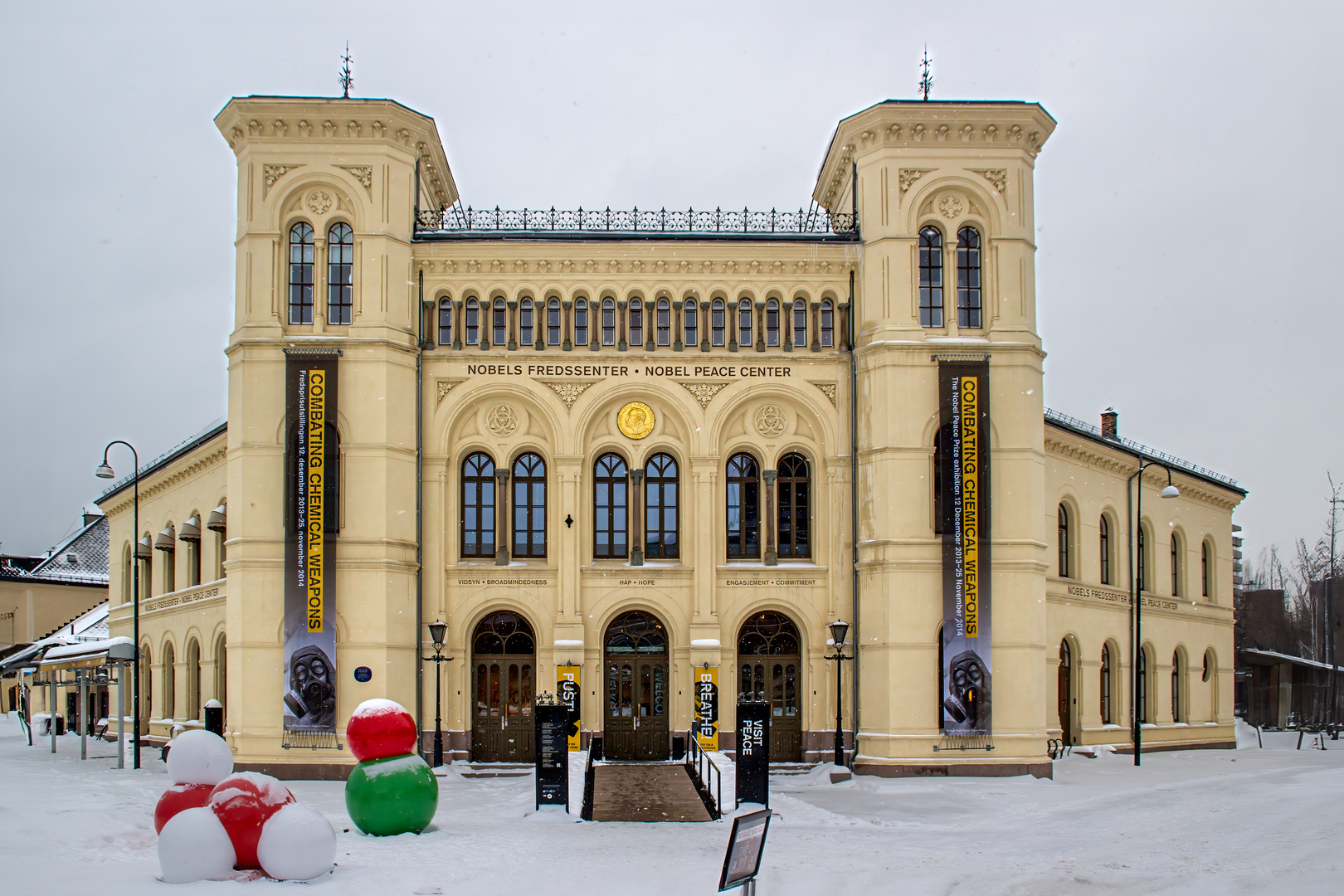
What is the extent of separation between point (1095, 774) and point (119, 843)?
2039 centimetres

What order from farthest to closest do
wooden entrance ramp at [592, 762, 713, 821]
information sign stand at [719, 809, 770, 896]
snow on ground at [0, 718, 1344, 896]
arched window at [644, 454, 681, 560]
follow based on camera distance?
arched window at [644, 454, 681, 560] → wooden entrance ramp at [592, 762, 713, 821] → snow on ground at [0, 718, 1344, 896] → information sign stand at [719, 809, 770, 896]

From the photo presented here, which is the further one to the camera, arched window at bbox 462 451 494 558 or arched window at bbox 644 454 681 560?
arched window at bbox 644 454 681 560

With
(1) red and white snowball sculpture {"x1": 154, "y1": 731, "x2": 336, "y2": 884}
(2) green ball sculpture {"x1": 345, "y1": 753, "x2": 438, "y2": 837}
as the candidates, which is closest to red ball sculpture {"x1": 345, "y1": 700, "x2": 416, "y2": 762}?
(2) green ball sculpture {"x1": 345, "y1": 753, "x2": 438, "y2": 837}

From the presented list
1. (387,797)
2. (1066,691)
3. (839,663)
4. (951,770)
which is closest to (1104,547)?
A: (1066,691)

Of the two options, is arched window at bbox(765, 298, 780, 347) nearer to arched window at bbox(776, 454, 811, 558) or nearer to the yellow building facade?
the yellow building facade

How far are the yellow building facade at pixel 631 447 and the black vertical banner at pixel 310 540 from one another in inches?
2.7

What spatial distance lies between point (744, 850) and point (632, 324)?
19.7m

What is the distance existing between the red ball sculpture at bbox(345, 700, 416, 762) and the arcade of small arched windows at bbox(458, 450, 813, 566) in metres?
10.6

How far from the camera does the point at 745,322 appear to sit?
29.3 m

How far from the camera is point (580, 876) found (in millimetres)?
15398

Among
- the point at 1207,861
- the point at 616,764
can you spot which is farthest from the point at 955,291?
the point at 1207,861

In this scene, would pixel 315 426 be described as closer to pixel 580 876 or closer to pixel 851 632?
pixel 851 632

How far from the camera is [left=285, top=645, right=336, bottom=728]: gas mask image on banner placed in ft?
86.7

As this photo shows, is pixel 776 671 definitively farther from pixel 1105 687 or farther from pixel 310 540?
pixel 1105 687
